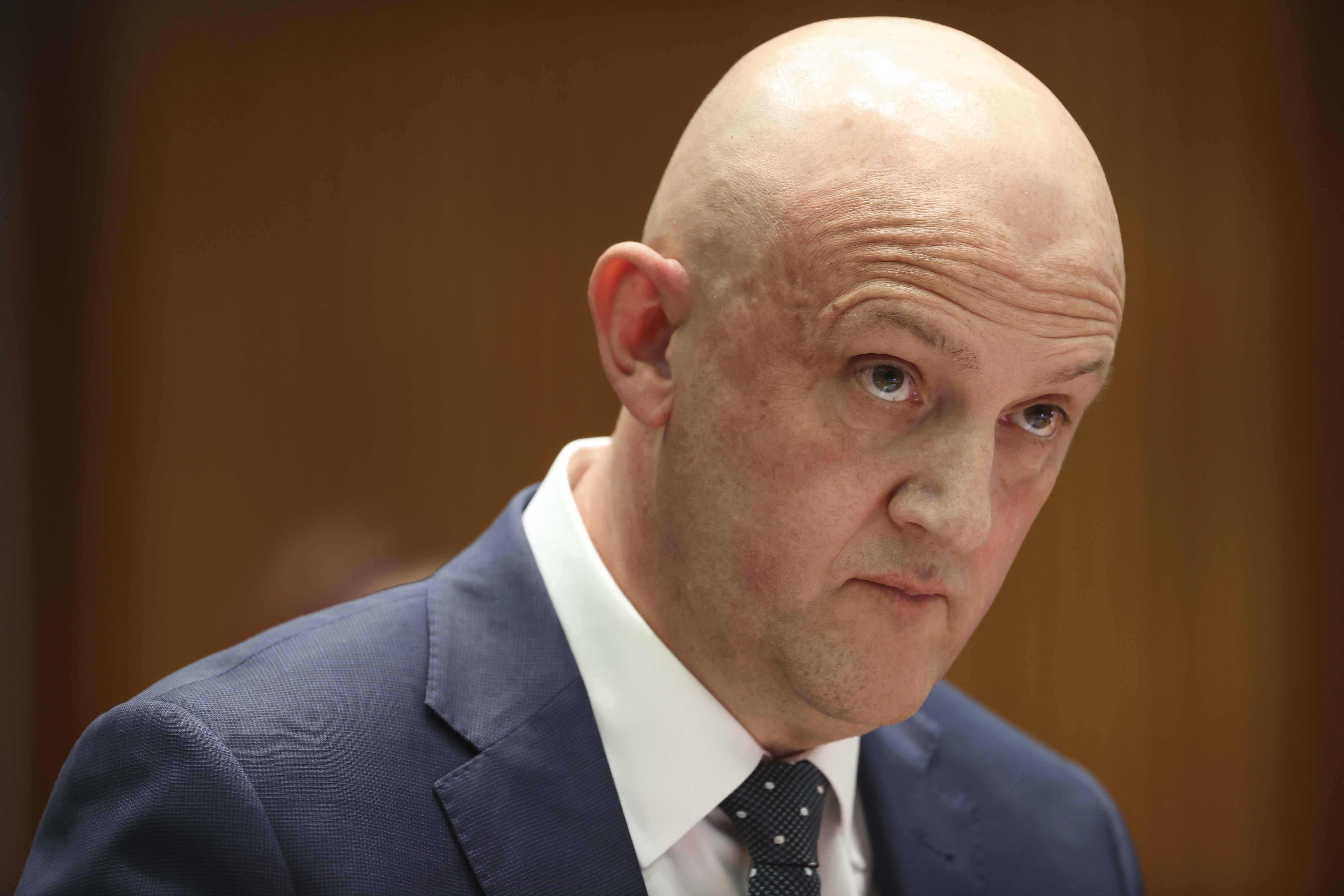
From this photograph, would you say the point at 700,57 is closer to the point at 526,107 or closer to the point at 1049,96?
the point at 526,107

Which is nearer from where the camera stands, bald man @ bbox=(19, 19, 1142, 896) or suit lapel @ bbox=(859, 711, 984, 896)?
bald man @ bbox=(19, 19, 1142, 896)

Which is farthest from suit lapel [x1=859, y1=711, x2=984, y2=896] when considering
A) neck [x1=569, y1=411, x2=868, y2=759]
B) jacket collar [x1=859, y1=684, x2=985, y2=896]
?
neck [x1=569, y1=411, x2=868, y2=759]

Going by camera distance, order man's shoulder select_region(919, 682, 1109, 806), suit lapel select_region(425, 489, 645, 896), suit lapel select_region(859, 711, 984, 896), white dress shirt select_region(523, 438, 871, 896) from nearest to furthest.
Result: suit lapel select_region(425, 489, 645, 896)
white dress shirt select_region(523, 438, 871, 896)
suit lapel select_region(859, 711, 984, 896)
man's shoulder select_region(919, 682, 1109, 806)

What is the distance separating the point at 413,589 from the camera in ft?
5.60

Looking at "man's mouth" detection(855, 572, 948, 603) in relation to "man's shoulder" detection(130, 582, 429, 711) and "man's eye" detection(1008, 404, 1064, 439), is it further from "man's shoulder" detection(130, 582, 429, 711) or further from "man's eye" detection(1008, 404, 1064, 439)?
"man's shoulder" detection(130, 582, 429, 711)

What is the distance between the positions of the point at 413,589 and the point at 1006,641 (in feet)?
9.21

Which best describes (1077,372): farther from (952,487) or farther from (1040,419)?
(952,487)

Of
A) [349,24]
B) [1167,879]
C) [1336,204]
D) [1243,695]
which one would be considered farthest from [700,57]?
[1167,879]

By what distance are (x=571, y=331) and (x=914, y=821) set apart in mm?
2549

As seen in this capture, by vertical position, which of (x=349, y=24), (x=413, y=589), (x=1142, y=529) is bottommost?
(x=1142, y=529)

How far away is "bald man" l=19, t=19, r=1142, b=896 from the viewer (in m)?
1.37

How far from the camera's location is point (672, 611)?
158 centimetres

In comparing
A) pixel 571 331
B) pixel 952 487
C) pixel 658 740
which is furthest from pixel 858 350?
pixel 571 331

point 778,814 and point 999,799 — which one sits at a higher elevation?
point 778,814
